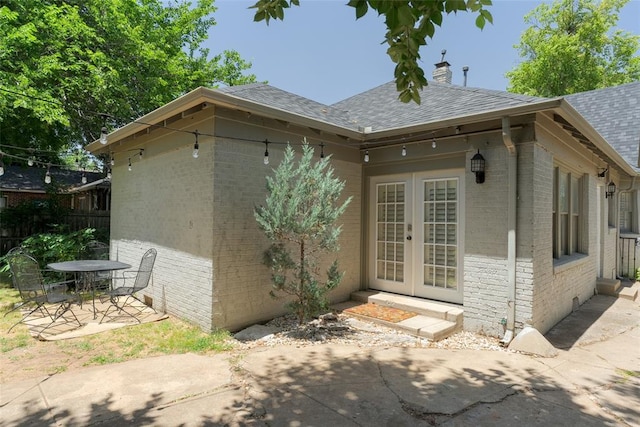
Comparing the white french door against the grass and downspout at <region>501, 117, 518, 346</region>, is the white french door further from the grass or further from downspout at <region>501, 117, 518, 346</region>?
the grass

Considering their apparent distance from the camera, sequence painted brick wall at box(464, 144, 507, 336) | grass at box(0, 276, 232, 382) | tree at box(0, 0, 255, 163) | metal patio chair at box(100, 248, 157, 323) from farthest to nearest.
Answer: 1. tree at box(0, 0, 255, 163)
2. metal patio chair at box(100, 248, 157, 323)
3. painted brick wall at box(464, 144, 507, 336)
4. grass at box(0, 276, 232, 382)

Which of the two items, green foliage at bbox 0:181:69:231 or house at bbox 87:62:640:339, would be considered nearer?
house at bbox 87:62:640:339

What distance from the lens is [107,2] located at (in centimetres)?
1146

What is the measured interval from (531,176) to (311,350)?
381 cm

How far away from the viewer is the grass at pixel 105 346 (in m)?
4.26

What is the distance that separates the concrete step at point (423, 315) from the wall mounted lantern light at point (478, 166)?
207 centimetres

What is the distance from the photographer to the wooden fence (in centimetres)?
983

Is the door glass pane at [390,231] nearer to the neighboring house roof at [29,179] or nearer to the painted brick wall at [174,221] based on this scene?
the painted brick wall at [174,221]

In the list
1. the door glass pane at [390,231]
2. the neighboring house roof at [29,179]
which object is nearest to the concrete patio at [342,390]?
the door glass pane at [390,231]

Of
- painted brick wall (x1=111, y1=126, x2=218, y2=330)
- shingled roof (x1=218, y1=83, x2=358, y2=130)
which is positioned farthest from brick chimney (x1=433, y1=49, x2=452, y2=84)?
painted brick wall (x1=111, y1=126, x2=218, y2=330)

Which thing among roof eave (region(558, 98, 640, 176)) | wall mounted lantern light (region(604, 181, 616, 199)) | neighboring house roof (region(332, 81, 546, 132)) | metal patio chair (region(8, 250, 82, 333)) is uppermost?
neighboring house roof (region(332, 81, 546, 132))

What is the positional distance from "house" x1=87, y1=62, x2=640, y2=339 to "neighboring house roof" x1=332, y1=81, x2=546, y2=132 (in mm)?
57

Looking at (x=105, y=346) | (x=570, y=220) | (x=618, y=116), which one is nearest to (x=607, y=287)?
(x=570, y=220)

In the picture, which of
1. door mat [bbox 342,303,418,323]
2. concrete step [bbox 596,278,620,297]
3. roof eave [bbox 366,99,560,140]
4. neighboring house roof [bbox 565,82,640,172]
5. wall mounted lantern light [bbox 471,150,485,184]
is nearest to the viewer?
roof eave [bbox 366,99,560,140]
